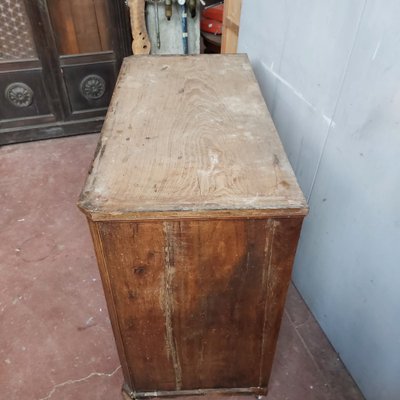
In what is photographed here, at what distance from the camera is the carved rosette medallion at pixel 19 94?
7.92ft

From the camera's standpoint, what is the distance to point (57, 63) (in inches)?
95.0

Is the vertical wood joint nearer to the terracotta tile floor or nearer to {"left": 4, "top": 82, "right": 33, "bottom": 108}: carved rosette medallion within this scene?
the terracotta tile floor

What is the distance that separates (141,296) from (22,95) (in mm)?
2017

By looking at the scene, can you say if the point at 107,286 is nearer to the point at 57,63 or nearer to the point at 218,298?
the point at 218,298

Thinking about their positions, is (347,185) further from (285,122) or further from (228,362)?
(228,362)

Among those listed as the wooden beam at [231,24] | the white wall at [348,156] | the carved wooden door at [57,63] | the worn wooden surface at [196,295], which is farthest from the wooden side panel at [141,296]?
the carved wooden door at [57,63]

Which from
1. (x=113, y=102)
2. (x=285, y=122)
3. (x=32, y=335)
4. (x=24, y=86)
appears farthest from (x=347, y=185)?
(x=24, y=86)

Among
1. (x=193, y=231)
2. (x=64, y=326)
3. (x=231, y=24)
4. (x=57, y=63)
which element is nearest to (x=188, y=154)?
(x=193, y=231)

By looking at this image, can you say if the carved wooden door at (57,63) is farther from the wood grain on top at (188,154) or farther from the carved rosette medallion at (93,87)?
the wood grain on top at (188,154)

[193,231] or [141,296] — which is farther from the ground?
[193,231]

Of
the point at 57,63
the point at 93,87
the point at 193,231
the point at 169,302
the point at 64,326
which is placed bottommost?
the point at 64,326

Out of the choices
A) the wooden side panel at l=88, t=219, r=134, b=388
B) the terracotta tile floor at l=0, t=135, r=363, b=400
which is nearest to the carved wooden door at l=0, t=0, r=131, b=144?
the terracotta tile floor at l=0, t=135, r=363, b=400

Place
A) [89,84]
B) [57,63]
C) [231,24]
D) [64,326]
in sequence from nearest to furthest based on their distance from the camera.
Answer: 1. [64,326]
2. [231,24]
3. [57,63]
4. [89,84]

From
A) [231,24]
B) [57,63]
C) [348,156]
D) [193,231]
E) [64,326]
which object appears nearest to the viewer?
[193,231]
